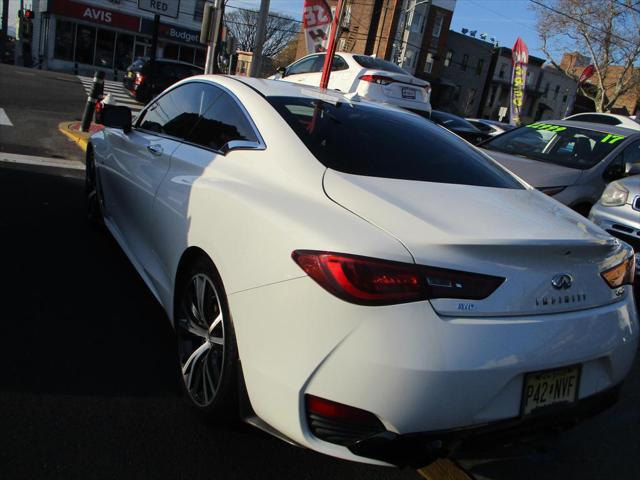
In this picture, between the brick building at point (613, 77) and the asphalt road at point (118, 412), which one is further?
the brick building at point (613, 77)

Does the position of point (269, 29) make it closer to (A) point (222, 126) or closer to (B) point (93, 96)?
(B) point (93, 96)

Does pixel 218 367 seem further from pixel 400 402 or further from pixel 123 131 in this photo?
pixel 123 131

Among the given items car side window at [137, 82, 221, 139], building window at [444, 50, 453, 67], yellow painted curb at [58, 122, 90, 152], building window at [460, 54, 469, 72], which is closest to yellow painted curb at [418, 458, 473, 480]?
car side window at [137, 82, 221, 139]

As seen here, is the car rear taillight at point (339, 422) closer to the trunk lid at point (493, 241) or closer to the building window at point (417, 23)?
the trunk lid at point (493, 241)

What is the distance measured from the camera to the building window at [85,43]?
33094 mm

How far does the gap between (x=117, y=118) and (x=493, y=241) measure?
3.17 meters

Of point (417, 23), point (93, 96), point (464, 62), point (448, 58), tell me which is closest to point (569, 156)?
point (93, 96)

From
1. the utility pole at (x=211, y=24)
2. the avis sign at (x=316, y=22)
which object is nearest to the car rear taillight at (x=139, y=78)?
the utility pole at (x=211, y=24)

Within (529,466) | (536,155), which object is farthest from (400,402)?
(536,155)

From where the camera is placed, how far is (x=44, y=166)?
23.6 feet

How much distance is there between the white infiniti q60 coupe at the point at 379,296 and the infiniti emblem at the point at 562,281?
0.02m

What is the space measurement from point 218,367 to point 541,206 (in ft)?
5.36

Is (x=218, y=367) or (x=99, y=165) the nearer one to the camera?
(x=218, y=367)

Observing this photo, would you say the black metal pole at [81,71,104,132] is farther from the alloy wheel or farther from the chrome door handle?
the alloy wheel
